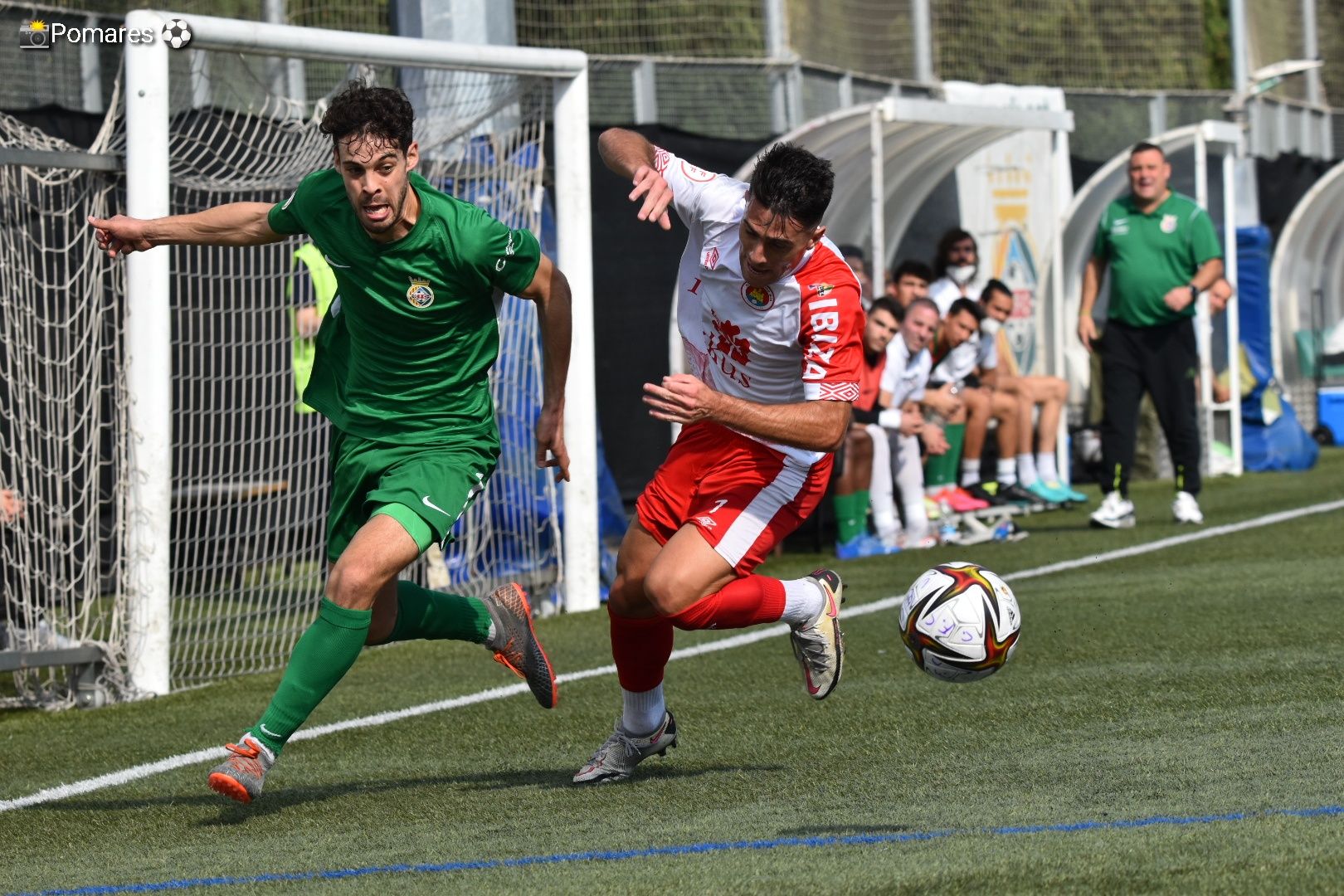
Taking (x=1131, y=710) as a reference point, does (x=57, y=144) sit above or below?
above

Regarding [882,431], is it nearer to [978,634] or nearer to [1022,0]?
[978,634]

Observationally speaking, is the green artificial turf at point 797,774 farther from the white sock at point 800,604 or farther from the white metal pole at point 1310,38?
the white metal pole at point 1310,38

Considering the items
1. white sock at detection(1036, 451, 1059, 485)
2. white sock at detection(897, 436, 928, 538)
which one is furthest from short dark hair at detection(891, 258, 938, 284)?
white sock at detection(1036, 451, 1059, 485)

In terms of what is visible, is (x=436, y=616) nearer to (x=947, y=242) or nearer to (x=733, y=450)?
(x=733, y=450)

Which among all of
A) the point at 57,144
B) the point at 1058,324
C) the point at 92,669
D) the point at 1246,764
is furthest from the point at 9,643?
the point at 1058,324

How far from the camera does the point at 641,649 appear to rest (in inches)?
215

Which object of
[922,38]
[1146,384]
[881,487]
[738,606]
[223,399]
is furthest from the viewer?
[922,38]

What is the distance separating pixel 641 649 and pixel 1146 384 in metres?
7.09

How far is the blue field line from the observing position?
168 inches

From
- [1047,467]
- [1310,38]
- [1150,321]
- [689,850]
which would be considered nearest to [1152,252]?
[1150,321]

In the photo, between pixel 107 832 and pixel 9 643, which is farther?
pixel 9 643

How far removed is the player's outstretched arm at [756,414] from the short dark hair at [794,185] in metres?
0.50

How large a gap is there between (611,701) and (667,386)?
95.9 inches

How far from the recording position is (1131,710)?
5.99 m
